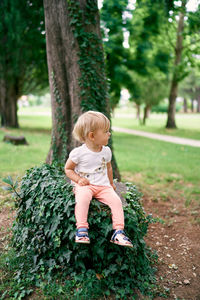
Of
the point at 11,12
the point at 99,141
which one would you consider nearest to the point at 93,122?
the point at 99,141

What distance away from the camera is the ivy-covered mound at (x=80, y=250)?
105 inches

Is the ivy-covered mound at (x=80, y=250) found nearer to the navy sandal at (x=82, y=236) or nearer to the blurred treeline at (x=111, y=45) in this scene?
→ the navy sandal at (x=82, y=236)

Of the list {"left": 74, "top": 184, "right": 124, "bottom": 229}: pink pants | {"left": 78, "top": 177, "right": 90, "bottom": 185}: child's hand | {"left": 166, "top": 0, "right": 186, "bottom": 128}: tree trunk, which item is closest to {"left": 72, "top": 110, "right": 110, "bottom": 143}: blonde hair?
{"left": 78, "top": 177, "right": 90, "bottom": 185}: child's hand

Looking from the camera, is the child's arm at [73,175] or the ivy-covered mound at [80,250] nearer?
the ivy-covered mound at [80,250]

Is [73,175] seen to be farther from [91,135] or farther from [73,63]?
[73,63]

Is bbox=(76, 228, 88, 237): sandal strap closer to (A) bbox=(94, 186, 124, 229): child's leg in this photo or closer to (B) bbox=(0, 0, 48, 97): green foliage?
(A) bbox=(94, 186, 124, 229): child's leg

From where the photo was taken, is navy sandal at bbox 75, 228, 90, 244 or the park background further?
the park background

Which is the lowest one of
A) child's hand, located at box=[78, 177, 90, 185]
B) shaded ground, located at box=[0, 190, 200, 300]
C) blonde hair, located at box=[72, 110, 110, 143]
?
shaded ground, located at box=[0, 190, 200, 300]

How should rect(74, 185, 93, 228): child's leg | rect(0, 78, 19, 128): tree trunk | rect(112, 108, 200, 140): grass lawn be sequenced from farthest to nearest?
rect(112, 108, 200, 140): grass lawn < rect(0, 78, 19, 128): tree trunk < rect(74, 185, 93, 228): child's leg

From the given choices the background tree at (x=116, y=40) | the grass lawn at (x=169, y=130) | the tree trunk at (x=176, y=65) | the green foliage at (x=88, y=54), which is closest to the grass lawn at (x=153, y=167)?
the green foliage at (x=88, y=54)

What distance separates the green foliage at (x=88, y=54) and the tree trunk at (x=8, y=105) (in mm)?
13586

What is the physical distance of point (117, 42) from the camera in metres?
12.6

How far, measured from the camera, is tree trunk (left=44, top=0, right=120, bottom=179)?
4.44 meters

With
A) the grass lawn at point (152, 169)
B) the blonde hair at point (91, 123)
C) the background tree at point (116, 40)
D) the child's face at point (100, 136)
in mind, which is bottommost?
the grass lawn at point (152, 169)
